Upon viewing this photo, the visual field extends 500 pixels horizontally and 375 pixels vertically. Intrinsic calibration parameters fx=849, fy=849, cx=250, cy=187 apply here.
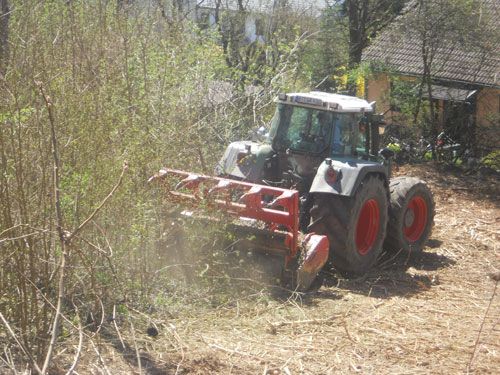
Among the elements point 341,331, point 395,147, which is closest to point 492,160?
point 395,147

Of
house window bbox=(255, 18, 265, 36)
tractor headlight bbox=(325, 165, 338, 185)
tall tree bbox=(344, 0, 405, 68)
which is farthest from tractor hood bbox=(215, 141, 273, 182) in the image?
house window bbox=(255, 18, 265, 36)

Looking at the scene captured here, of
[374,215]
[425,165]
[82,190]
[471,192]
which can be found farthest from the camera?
[425,165]

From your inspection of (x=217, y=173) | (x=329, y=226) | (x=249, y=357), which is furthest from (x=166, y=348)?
(x=217, y=173)

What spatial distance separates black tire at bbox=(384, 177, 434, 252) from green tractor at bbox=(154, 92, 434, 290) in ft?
0.04

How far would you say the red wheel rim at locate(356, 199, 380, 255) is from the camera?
9.41 metres

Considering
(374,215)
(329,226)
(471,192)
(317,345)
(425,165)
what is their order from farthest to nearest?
(425,165) → (471,192) → (374,215) → (329,226) → (317,345)

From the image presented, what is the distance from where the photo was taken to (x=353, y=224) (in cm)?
877

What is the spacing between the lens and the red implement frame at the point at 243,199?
790cm

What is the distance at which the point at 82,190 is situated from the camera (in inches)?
237

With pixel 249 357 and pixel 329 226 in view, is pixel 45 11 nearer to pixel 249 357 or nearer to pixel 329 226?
pixel 329 226

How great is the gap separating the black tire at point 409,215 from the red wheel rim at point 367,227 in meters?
0.43

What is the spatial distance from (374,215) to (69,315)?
4.29 meters

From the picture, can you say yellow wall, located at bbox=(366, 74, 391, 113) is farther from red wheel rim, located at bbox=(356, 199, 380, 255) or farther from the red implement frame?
the red implement frame

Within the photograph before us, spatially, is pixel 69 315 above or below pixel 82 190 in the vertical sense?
below
